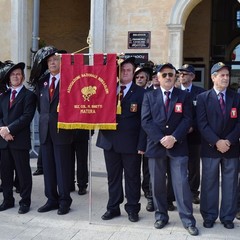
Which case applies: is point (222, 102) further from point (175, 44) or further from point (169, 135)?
point (175, 44)

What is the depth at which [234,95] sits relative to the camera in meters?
5.62

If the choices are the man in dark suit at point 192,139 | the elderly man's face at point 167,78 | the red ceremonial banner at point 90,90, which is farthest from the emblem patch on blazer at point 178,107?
the man in dark suit at point 192,139

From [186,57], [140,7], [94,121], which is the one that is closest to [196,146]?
[94,121]

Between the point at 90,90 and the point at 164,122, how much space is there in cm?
102

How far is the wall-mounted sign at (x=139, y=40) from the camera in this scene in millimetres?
12656

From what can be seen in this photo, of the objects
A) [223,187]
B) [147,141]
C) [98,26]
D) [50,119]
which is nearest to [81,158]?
[50,119]

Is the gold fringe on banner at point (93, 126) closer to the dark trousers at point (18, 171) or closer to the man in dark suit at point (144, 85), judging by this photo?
the dark trousers at point (18, 171)

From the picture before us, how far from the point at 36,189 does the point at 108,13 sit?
23.1 feet

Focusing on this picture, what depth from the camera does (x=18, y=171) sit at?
20.6 feet

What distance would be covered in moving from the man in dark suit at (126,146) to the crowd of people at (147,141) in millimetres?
13

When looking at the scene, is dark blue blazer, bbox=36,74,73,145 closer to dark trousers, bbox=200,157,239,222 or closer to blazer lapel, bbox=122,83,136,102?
blazer lapel, bbox=122,83,136,102

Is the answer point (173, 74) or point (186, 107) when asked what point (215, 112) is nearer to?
point (186, 107)

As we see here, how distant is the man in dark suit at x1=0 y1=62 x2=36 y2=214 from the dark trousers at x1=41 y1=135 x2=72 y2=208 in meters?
0.28

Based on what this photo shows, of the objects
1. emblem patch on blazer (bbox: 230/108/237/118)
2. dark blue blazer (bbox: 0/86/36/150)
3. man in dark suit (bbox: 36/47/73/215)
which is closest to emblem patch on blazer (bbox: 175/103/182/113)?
emblem patch on blazer (bbox: 230/108/237/118)
